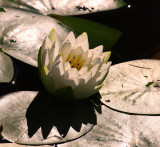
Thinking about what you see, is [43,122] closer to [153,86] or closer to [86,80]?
[86,80]

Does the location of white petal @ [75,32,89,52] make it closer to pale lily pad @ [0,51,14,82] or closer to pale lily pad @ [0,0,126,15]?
pale lily pad @ [0,51,14,82]

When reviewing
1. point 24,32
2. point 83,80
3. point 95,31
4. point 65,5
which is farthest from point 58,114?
point 65,5

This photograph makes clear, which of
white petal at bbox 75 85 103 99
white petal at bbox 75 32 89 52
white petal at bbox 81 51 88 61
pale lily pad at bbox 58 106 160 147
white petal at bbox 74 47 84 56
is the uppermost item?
white petal at bbox 75 32 89 52

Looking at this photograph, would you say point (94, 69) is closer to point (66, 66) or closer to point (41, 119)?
point (66, 66)

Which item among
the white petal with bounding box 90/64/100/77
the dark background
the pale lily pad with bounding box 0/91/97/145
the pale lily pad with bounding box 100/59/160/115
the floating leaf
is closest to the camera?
the pale lily pad with bounding box 0/91/97/145

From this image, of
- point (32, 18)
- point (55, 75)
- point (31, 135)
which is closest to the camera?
point (31, 135)

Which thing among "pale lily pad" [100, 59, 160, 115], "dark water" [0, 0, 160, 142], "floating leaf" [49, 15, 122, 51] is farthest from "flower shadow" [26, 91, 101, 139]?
"floating leaf" [49, 15, 122, 51]

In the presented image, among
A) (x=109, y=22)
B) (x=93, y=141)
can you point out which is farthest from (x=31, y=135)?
(x=109, y=22)
